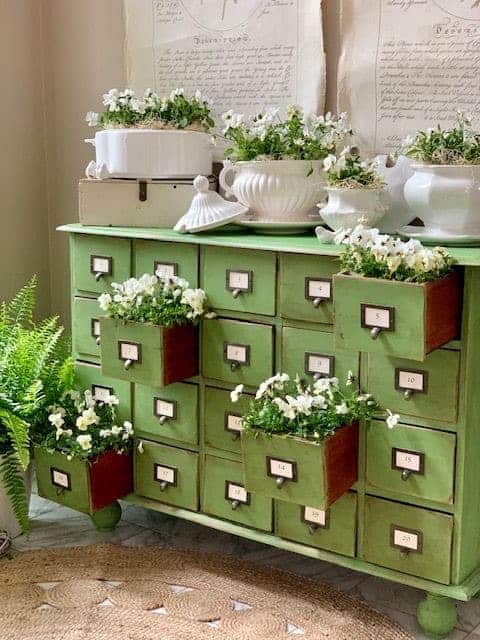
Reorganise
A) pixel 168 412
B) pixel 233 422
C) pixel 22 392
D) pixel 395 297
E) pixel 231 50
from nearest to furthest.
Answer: pixel 395 297 → pixel 233 422 → pixel 168 412 → pixel 22 392 → pixel 231 50

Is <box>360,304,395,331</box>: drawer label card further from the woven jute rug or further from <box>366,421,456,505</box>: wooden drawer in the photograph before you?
the woven jute rug

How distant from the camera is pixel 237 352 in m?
2.21

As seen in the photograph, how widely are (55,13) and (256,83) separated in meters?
0.88

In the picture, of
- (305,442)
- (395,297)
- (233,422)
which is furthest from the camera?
(233,422)

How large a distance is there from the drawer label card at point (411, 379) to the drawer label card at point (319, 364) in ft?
0.55

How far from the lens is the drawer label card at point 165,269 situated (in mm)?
2307

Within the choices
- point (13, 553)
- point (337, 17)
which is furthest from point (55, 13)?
point (13, 553)

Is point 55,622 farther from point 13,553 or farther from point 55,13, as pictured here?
point 55,13

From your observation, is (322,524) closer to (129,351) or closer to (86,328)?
(129,351)

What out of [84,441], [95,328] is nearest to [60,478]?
[84,441]

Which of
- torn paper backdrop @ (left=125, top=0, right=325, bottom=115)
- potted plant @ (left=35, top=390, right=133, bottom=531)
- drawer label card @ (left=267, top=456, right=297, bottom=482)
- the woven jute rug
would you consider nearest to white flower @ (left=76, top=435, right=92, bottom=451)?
Result: potted plant @ (left=35, top=390, right=133, bottom=531)

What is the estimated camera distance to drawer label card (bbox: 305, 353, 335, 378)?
6.83ft

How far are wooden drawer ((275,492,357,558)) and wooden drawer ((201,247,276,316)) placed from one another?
48cm

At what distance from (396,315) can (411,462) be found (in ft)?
1.22
